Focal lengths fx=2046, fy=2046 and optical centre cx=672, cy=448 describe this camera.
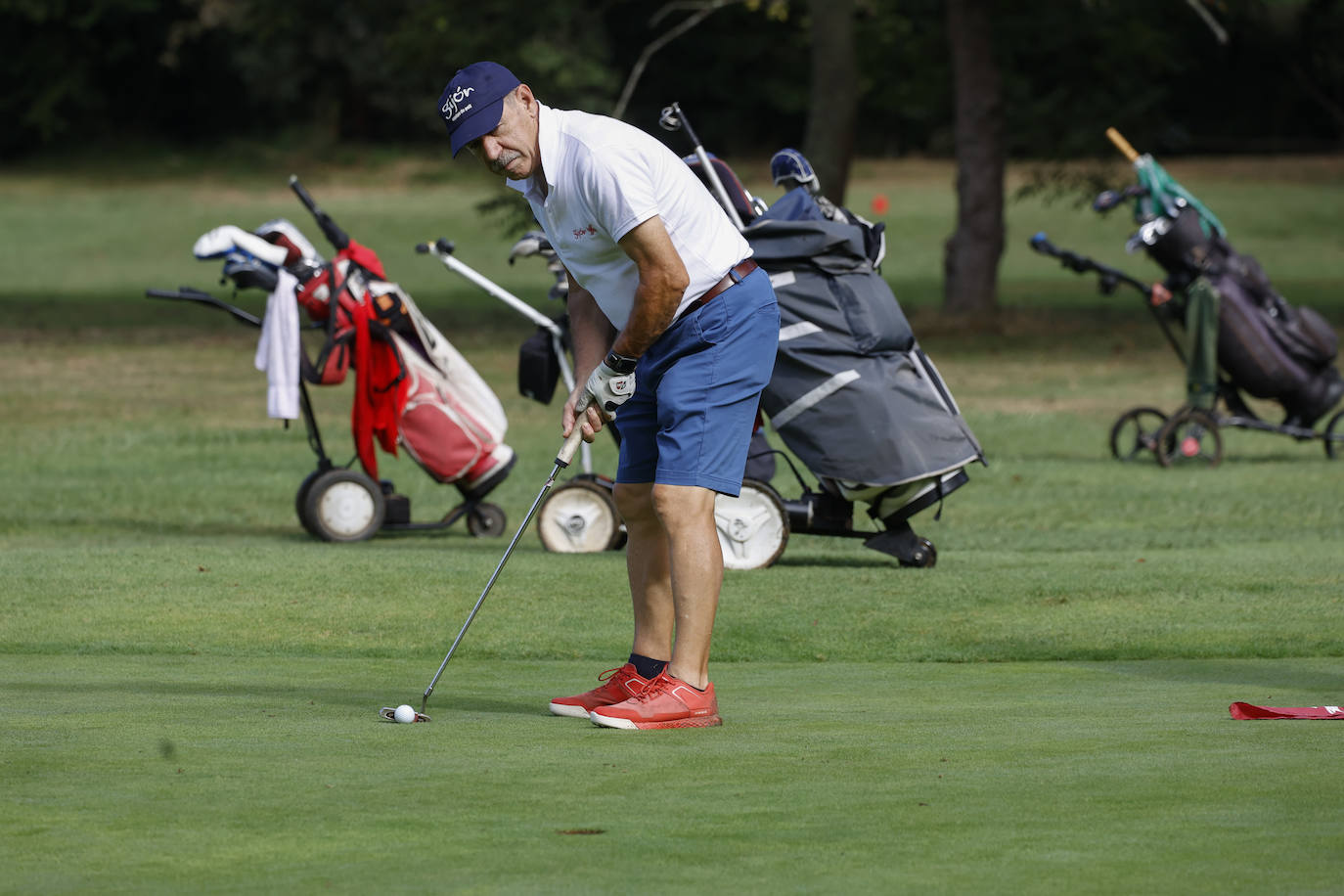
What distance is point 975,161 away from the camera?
26.9m

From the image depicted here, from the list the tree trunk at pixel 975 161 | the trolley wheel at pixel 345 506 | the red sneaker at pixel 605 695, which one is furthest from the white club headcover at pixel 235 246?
the tree trunk at pixel 975 161

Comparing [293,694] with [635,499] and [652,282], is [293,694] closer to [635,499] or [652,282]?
[635,499]

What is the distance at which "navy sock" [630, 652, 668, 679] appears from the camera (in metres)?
5.66

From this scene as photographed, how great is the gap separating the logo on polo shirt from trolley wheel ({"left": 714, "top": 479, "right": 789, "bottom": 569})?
13.6ft

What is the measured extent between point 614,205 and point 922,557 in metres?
4.55

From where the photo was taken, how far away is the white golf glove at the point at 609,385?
17.6 ft

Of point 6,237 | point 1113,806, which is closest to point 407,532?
point 1113,806

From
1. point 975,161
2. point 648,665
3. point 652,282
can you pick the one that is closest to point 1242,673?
point 648,665

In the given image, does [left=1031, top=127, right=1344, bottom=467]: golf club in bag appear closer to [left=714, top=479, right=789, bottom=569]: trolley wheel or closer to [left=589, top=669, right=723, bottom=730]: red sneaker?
[left=714, top=479, right=789, bottom=569]: trolley wheel

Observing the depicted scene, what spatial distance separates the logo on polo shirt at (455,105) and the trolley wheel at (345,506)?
597 centimetres

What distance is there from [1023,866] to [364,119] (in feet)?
210

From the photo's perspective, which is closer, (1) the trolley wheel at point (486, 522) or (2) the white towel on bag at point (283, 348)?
(2) the white towel on bag at point (283, 348)

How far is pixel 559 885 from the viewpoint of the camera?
3.42m

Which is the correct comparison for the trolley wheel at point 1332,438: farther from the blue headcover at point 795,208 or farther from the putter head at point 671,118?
the putter head at point 671,118
